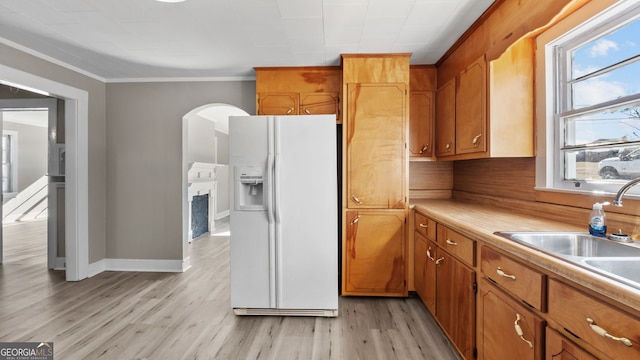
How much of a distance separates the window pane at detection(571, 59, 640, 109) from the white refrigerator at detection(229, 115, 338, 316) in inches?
63.4

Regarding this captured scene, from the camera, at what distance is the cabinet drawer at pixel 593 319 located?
A: 82 cm

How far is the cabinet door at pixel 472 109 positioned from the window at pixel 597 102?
38 centimetres

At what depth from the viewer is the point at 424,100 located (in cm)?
322

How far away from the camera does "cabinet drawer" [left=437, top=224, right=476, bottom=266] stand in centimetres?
173

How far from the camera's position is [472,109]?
2406 mm

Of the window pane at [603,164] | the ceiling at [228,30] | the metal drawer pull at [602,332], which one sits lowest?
the metal drawer pull at [602,332]

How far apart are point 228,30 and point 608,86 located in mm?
2472

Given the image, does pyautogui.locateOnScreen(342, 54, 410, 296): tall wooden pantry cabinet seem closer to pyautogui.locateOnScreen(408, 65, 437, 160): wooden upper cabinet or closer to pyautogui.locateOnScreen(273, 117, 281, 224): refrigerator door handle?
pyautogui.locateOnScreen(408, 65, 437, 160): wooden upper cabinet

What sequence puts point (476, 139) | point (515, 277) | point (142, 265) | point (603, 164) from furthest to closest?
1. point (142, 265)
2. point (476, 139)
3. point (603, 164)
4. point (515, 277)

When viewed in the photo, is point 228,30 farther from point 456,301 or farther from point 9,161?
point 9,161

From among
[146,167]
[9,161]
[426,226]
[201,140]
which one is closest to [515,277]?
[426,226]

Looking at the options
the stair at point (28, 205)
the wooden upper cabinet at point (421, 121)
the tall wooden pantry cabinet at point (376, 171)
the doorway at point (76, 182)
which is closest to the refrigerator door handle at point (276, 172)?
the tall wooden pantry cabinet at point (376, 171)

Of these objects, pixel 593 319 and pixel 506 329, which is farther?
pixel 506 329

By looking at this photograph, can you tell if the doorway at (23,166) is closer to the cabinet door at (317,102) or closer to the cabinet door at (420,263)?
the cabinet door at (317,102)
